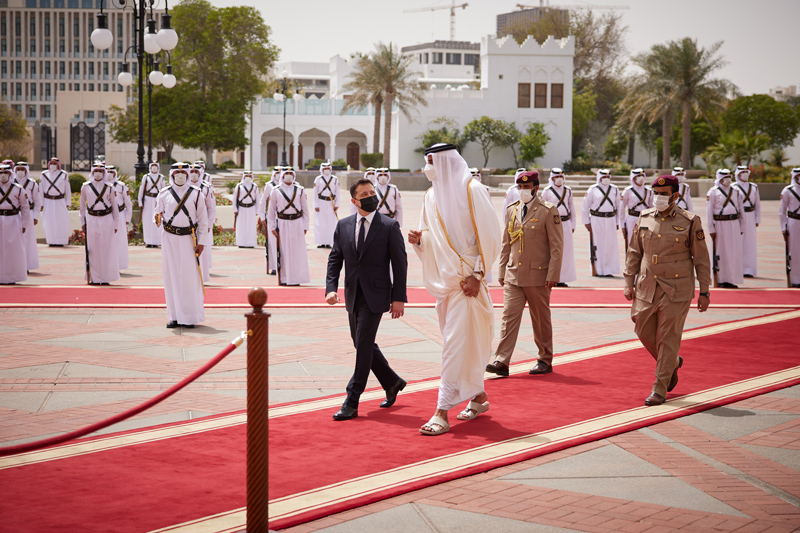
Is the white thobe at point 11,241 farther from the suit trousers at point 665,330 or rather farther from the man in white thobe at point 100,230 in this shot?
the suit trousers at point 665,330

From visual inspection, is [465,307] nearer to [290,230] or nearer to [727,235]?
[290,230]

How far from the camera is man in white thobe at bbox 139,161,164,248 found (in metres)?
20.1

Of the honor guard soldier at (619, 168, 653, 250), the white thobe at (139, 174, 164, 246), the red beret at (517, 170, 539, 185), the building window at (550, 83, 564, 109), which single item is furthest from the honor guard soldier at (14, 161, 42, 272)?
the building window at (550, 83, 564, 109)

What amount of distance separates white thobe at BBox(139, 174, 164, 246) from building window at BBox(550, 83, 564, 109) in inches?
1910

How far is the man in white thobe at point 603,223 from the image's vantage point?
53.6 ft

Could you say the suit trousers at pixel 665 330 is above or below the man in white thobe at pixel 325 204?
below

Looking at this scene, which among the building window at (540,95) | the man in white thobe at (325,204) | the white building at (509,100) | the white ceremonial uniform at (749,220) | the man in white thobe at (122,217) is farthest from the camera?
the building window at (540,95)

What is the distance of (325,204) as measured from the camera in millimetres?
21250

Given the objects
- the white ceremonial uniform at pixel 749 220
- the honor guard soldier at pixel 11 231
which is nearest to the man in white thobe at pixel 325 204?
the honor guard soldier at pixel 11 231

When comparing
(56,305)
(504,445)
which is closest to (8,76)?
(56,305)

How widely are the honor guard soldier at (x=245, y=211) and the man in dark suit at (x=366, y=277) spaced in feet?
48.3

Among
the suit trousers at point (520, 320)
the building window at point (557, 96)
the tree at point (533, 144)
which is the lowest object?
the suit trousers at point (520, 320)

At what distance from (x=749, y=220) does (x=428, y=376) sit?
1060 cm

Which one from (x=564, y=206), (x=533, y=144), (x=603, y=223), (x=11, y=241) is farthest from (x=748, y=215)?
(x=533, y=144)
